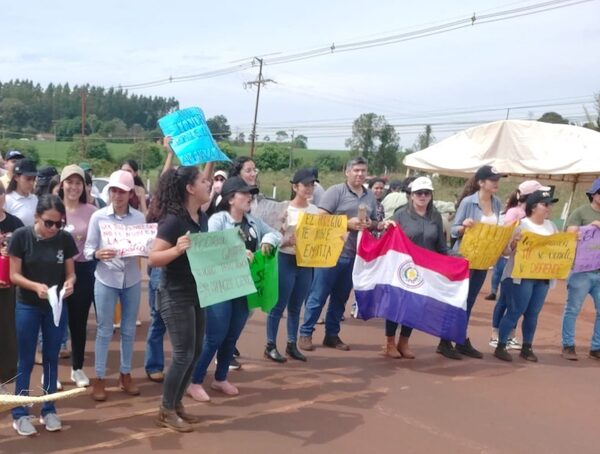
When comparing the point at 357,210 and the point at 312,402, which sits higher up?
the point at 357,210

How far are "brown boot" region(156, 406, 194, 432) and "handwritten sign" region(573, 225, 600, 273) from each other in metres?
4.97

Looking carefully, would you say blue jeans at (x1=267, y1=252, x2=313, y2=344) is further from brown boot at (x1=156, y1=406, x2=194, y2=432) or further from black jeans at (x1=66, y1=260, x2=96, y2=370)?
brown boot at (x1=156, y1=406, x2=194, y2=432)

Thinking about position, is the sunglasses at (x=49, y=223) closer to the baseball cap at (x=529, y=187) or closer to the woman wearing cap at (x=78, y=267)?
the woman wearing cap at (x=78, y=267)

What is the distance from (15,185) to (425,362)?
182 inches

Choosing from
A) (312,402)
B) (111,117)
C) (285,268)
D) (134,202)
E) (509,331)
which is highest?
(111,117)

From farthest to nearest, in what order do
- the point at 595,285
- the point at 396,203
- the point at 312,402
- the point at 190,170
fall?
the point at 396,203 < the point at 595,285 < the point at 312,402 < the point at 190,170

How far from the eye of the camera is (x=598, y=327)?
7.62m

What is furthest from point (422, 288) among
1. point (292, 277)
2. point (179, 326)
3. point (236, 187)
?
point (179, 326)

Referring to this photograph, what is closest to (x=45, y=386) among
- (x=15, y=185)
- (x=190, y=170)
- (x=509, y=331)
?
(x=190, y=170)

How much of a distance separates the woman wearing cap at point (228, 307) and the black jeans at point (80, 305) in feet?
3.50

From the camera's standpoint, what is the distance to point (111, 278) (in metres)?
5.23

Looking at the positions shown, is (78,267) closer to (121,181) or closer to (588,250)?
(121,181)

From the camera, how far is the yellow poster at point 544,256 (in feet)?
23.3

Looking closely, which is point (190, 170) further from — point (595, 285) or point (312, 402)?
point (595, 285)
